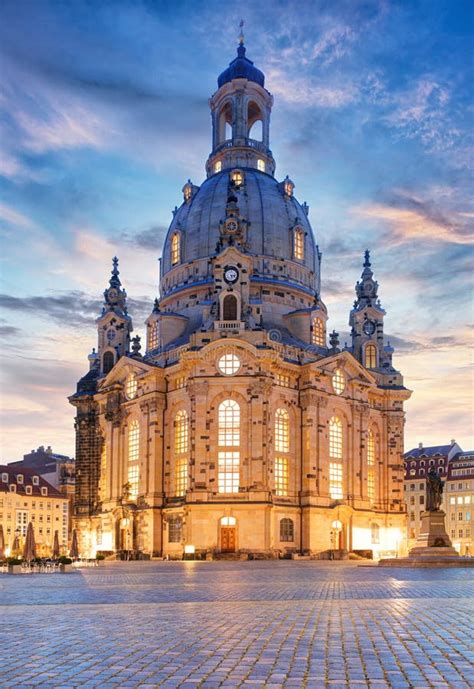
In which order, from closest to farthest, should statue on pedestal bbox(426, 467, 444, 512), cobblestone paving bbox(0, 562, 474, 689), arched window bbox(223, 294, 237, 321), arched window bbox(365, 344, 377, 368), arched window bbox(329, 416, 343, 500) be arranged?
cobblestone paving bbox(0, 562, 474, 689) → statue on pedestal bbox(426, 467, 444, 512) → arched window bbox(223, 294, 237, 321) → arched window bbox(329, 416, 343, 500) → arched window bbox(365, 344, 377, 368)

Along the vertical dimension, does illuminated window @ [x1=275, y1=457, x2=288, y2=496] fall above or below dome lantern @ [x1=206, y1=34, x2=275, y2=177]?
below

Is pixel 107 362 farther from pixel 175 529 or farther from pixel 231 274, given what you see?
pixel 175 529

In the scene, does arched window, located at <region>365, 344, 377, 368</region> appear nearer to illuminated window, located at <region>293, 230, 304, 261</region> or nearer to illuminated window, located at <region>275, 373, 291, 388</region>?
illuminated window, located at <region>293, 230, 304, 261</region>

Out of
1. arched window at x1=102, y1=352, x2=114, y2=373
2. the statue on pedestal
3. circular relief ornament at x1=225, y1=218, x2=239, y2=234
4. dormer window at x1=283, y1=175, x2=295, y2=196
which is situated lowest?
the statue on pedestal

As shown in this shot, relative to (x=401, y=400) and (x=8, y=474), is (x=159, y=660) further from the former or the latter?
(x=8, y=474)

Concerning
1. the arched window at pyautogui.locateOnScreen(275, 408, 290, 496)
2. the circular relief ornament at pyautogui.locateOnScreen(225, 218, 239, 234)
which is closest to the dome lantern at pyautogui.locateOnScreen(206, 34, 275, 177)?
the circular relief ornament at pyautogui.locateOnScreen(225, 218, 239, 234)

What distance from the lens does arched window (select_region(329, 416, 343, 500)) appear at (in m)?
93.2

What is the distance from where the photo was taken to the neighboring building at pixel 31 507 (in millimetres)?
120750

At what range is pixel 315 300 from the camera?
10431 centimetres

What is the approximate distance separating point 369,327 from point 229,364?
29.9 m

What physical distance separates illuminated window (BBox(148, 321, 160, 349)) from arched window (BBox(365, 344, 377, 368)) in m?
26.5

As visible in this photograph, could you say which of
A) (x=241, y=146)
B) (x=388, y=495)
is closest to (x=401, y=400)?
(x=388, y=495)

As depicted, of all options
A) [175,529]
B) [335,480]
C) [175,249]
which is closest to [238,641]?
[175,529]

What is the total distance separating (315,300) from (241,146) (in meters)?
23.9
